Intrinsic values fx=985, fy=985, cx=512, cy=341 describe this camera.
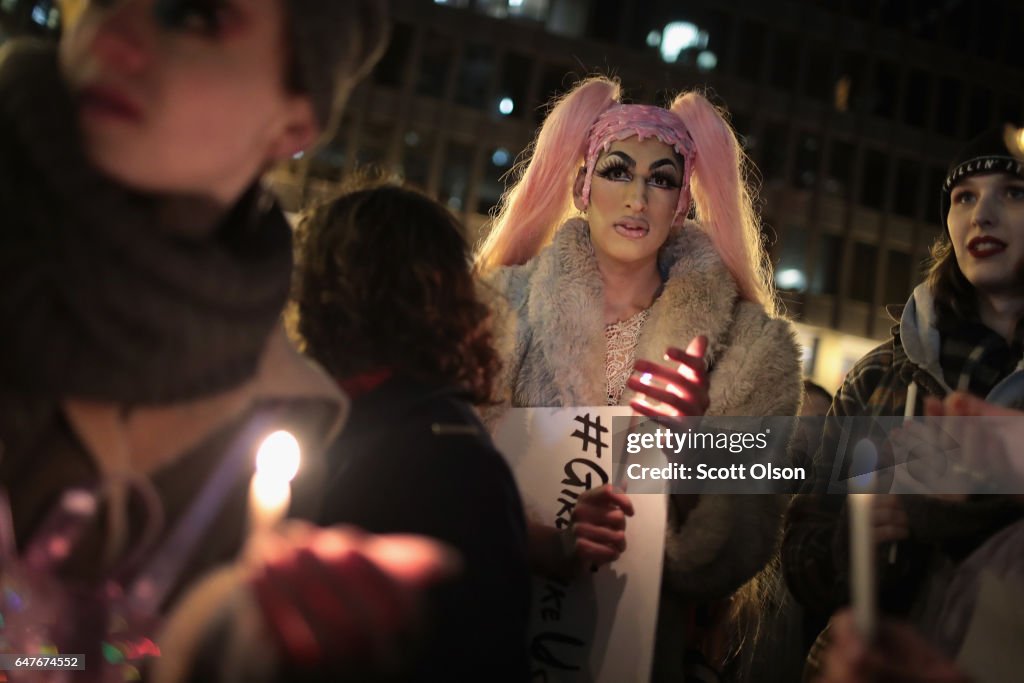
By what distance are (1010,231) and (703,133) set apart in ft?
3.17

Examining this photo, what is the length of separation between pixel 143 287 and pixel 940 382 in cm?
191

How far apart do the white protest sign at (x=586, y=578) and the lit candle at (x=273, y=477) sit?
922 millimetres

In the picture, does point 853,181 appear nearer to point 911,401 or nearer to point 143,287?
point 911,401

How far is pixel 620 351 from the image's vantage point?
112 inches

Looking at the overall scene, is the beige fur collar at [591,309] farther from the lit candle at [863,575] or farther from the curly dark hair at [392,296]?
the lit candle at [863,575]

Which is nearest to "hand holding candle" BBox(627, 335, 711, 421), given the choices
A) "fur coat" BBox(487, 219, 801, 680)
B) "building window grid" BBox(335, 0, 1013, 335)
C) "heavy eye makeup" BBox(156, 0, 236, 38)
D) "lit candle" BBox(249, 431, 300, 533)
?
"fur coat" BBox(487, 219, 801, 680)

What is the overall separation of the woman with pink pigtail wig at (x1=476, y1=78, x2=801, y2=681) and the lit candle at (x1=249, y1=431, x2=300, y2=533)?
0.87 metres

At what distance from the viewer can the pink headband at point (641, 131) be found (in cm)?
292

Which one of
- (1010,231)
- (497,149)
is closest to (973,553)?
(1010,231)

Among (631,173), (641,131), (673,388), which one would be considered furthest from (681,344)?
(641,131)

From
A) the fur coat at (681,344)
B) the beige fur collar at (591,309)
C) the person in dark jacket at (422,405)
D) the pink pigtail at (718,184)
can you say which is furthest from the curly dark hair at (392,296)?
the pink pigtail at (718,184)

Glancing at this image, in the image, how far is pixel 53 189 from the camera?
148 cm

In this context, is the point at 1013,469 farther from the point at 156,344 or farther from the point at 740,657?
the point at 156,344

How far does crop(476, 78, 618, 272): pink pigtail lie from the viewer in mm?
3111
